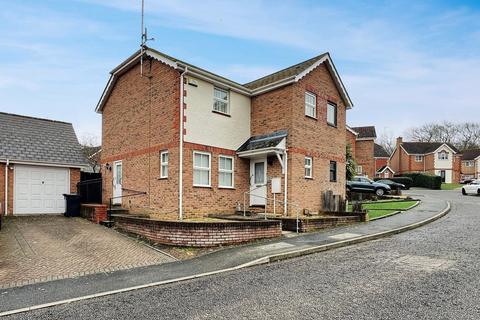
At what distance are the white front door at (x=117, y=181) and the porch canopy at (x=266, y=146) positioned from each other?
6.28 metres

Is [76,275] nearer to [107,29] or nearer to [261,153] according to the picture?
[107,29]

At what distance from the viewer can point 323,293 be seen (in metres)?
6.32

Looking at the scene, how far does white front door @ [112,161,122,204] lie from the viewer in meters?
17.3

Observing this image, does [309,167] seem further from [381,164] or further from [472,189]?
[381,164]

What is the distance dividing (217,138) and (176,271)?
7811mm

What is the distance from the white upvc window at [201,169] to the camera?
14.2 metres

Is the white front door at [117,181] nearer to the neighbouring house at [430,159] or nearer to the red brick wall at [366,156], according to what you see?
the red brick wall at [366,156]

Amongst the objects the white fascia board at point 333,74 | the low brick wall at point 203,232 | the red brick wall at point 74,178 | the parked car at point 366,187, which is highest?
the white fascia board at point 333,74

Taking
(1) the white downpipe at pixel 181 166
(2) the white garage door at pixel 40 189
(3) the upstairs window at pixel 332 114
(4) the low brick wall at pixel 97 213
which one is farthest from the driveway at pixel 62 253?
(3) the upstairs window at pixel 332 114

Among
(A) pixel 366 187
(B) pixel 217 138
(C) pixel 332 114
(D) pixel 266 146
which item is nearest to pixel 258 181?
(D) pixel 266 146

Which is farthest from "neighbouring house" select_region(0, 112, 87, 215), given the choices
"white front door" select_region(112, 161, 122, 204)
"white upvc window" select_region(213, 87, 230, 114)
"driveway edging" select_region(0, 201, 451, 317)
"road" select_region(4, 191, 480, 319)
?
"road" select_region(4, 191, 480, 319)

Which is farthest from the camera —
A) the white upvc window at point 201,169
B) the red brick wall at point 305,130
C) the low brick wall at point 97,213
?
the red brick wall at point 305,130

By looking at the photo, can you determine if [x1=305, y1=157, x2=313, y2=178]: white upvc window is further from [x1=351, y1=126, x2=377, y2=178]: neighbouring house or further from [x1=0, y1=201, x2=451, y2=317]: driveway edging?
[x1=351, y1=126, x2=377, y2=178]: neighbouring house

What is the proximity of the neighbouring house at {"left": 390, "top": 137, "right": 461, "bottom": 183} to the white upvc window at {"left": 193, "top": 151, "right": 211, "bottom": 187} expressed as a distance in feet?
178
